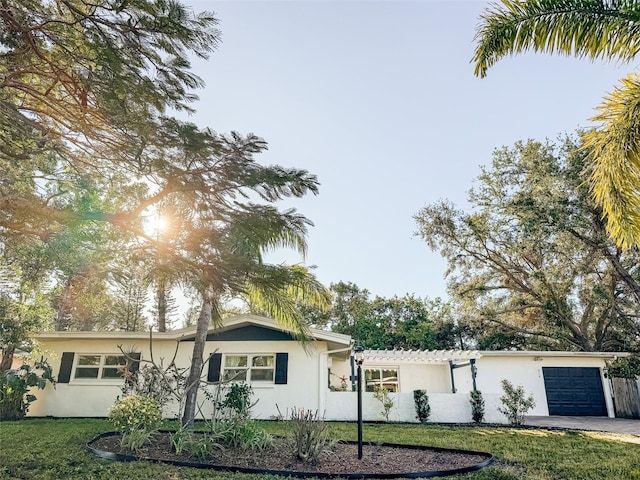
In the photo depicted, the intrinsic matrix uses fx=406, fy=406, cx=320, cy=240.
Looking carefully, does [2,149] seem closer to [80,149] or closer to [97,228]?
[80,149]

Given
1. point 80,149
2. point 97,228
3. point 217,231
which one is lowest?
point 217,231

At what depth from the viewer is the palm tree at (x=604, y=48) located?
192 inches

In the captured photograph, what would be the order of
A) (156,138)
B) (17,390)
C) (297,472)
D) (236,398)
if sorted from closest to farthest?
(156,138) < (297,472) < (236,398) < (17,390)

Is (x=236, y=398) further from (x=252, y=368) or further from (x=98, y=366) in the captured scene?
(x=98, y=366)

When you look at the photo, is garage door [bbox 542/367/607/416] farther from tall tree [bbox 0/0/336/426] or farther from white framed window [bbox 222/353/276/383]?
tall tree [bbox 0/0/336/426]

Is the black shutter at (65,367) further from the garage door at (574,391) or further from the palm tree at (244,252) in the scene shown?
the garage door at (574,391)

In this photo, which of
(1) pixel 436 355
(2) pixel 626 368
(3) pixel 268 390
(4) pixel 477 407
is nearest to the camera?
(4) pixel 477 407

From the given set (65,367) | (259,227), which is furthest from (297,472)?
(65,367)

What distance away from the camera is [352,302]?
27250 millimetres

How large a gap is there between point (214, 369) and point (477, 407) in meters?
8.27

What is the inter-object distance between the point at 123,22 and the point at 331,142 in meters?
6.42

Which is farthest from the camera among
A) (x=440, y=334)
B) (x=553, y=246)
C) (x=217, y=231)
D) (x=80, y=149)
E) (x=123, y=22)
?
(x=440, y=334)

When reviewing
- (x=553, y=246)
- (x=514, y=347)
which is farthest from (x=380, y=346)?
(x=553, y=246)

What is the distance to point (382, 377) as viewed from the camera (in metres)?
16.6
